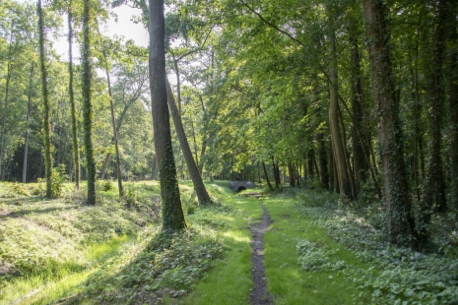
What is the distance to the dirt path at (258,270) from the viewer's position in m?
4.81

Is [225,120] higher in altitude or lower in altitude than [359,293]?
higher

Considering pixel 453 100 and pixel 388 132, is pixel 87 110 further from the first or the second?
pixel 453 100

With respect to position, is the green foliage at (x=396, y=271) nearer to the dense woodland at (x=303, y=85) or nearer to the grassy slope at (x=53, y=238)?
the dense woodland at (x=303, y=85)

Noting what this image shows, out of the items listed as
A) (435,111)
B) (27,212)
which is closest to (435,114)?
(435,111)

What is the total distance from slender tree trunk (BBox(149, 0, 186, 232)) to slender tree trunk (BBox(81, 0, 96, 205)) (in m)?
7.58

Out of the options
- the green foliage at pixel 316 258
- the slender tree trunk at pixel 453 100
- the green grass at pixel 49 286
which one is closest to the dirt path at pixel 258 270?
the green foliage at pixel 316 258

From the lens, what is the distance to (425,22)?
7875mm

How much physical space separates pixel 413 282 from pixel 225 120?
20109mm

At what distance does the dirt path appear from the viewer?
4.81 m

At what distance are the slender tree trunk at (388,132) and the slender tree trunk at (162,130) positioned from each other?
5.55 meters

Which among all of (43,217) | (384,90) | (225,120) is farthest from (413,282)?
(225,120)

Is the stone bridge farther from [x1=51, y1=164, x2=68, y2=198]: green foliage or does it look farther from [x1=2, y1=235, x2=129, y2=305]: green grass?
[x1=2, y1=235, x2=129, y2=305]: green grass

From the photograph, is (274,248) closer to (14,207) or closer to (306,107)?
(14,207)

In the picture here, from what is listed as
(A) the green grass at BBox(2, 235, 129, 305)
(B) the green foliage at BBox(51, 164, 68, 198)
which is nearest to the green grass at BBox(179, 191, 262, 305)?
(A) the green grass at BBox(2, 235, 129, 305)
